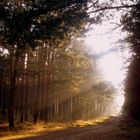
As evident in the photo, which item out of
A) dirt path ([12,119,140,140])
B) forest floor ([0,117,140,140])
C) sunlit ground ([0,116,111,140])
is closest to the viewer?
dirt path ([12,119,140,140])

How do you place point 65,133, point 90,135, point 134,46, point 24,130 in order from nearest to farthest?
Answer: point 90,135
point 65,133
point 134,46
point 24,130

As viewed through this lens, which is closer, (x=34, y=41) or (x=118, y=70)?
(x=34, y=41)

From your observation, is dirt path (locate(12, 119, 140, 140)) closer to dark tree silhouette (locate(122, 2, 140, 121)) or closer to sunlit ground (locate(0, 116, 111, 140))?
sunlit ground (locate(0, 116, 111, 140))

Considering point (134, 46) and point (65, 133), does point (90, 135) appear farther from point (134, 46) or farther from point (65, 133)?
point (134, 46)

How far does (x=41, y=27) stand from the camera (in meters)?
17.3

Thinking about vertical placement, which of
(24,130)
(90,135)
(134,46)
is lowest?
(90,135)

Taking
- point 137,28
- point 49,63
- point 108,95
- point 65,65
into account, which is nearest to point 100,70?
point 108,95

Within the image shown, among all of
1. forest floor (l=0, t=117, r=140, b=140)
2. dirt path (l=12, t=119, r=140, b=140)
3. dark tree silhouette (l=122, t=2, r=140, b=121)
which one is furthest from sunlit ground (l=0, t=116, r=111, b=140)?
dark tree silhouette (l=122, t=2, r=140, b=121)

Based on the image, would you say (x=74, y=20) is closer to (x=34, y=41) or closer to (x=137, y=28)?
(x=34, y=41)

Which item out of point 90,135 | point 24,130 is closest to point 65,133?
point 90,135

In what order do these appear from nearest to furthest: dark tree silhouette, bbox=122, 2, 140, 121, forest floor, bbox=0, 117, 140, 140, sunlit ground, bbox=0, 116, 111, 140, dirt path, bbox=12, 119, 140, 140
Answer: dark tree silhouette, bbox=122, 2, 140, 121
dirt path, bbox=12, 119, 140, 140
forest floor, bbox=0, 117, 140, 140
sunlit ground, bbox=0, 116, 111, 140

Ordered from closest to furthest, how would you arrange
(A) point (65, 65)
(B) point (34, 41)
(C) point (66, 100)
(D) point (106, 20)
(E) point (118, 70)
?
(B) point (34, 41) < (D) point (106, 20) < (E) point (118, 70) < (A) point (65, 65) < (C) point (66, 100)

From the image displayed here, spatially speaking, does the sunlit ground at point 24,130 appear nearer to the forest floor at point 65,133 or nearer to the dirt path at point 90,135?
the forest floor at point 65,133

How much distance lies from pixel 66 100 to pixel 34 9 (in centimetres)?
4366
